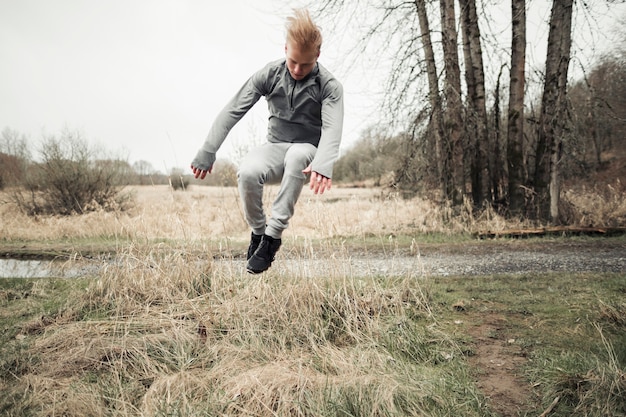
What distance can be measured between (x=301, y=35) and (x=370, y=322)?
2593 mm

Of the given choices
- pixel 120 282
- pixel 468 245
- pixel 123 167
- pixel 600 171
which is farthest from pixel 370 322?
pixel 600 171

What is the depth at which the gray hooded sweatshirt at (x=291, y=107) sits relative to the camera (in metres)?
3.36

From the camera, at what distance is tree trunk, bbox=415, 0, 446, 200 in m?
10.3

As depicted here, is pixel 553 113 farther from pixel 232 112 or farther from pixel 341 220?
pixel 232 112

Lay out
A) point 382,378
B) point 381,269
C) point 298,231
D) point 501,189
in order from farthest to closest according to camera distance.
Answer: point 298,231
point 501,189
point 381,269
point 382,378

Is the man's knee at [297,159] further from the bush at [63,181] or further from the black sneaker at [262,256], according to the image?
the bush at [63,181]

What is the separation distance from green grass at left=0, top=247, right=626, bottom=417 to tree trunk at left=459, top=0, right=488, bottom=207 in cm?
524

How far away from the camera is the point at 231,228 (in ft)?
40.6

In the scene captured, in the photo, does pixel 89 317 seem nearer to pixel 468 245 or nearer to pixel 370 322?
pixel 370 322

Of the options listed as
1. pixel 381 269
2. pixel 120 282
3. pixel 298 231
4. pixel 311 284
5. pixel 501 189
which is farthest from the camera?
pixel 298 231

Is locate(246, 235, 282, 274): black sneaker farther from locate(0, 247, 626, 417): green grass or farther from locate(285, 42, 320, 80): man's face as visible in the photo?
locate(285, 42, 320, 80): man's face

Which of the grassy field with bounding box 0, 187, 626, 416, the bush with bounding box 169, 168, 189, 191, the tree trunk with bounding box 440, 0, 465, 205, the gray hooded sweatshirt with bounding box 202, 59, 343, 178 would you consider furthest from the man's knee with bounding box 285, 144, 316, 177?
the tree trunk with bounding box 440, 0, 465, 205

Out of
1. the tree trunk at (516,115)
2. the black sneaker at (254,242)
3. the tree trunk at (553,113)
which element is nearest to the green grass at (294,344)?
the black sneaker at (254,242)

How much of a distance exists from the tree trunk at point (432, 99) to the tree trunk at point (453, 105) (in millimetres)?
143
